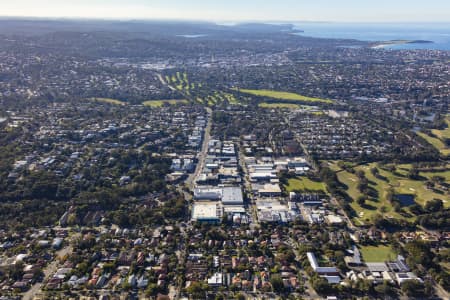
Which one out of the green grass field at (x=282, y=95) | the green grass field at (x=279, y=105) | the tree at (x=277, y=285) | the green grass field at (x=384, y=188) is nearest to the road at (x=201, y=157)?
the green grass field at (x=279, y=105)

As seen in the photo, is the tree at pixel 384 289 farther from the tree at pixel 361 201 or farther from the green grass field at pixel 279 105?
the green grass field at pixel 279 105

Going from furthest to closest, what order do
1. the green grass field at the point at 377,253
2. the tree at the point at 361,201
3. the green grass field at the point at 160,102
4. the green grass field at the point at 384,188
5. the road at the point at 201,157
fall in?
the green grass field at the point at 160,102, the road at the point at 201,157, the tree at the point at 361,201, the green grass field at the point at 384,188, the green grass field at the point at 377,253

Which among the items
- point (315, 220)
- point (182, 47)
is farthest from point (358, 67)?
point (315, 220)

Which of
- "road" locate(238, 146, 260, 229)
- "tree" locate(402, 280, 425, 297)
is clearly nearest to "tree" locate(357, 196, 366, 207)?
"road" locate(238, 146, 260, 229)

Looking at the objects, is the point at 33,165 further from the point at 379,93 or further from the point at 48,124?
the point at 379,93

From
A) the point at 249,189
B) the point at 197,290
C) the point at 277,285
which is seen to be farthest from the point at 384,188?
the point at 197,290

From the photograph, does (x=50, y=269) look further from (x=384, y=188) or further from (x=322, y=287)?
(x=384, y=188)

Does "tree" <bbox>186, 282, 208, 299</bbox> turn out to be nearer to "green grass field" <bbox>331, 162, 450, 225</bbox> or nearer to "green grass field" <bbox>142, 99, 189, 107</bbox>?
"green grass field" <bbox>331, 162, 450, 225</bbox>

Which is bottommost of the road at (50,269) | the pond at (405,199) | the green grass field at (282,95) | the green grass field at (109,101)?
the road at (50,269)
